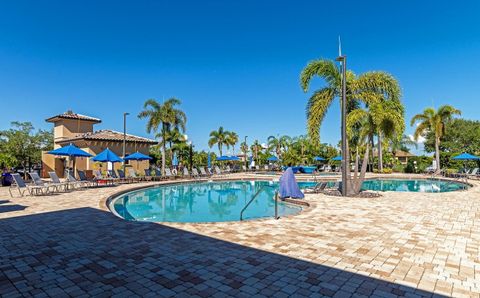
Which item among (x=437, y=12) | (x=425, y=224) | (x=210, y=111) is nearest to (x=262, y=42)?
(x=437, y=12)

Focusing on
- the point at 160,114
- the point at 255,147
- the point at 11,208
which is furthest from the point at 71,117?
the point at 255,147

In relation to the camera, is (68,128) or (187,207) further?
(68,128)

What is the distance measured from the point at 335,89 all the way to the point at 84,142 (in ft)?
70.7

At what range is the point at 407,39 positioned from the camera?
20500 mm

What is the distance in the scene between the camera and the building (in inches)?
979

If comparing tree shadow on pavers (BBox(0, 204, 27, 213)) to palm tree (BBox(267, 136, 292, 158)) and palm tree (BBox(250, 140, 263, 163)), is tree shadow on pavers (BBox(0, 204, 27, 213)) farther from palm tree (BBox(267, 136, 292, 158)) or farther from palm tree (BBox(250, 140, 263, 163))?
palm tree (BBox(250, 140, 263, 163))

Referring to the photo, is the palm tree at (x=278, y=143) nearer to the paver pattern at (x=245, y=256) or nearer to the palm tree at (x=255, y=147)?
the palm tree at (x=255, y=147)

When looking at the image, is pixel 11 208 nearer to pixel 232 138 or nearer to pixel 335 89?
pixel 335 89

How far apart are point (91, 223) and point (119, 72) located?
22414 mm

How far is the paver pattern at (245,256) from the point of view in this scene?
3461 mm

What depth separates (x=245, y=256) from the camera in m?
4.60

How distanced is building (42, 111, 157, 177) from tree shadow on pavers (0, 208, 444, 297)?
62.3ft

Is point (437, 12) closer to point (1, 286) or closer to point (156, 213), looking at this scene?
point (156, 213)

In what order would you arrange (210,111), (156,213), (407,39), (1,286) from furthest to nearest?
1. (210,111)
2. (407,39)
3. (156,213)
4. (1,286)
